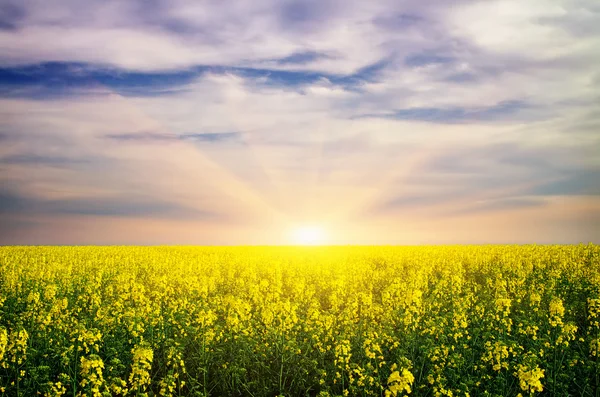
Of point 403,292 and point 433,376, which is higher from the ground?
point 403,292

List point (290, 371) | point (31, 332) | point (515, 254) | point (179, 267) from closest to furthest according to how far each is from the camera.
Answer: point (290, 371)
point (31, 332)
point (179, 267)
point (515, 254)

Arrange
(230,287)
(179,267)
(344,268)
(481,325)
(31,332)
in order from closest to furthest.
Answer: (31,332) < (481,325) < (230,287) < (344,268) < (179,267)

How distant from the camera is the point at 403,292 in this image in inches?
656

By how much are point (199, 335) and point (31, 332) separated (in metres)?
4.81

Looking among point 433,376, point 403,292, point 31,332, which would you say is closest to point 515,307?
point 403,292

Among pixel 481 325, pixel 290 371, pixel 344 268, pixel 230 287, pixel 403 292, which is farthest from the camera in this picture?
pixel 344 268

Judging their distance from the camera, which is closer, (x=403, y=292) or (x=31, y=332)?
(x=31, y=332)

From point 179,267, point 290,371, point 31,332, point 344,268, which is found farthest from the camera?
point 179,267

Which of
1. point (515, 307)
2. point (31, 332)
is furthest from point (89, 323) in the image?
point (515, 307)

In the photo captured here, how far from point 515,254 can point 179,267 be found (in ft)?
81.0

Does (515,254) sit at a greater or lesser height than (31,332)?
greater

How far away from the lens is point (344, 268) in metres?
25.8

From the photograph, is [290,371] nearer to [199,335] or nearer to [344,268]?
[199,335]

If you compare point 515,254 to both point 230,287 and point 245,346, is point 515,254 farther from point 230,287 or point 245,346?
point 245,346
